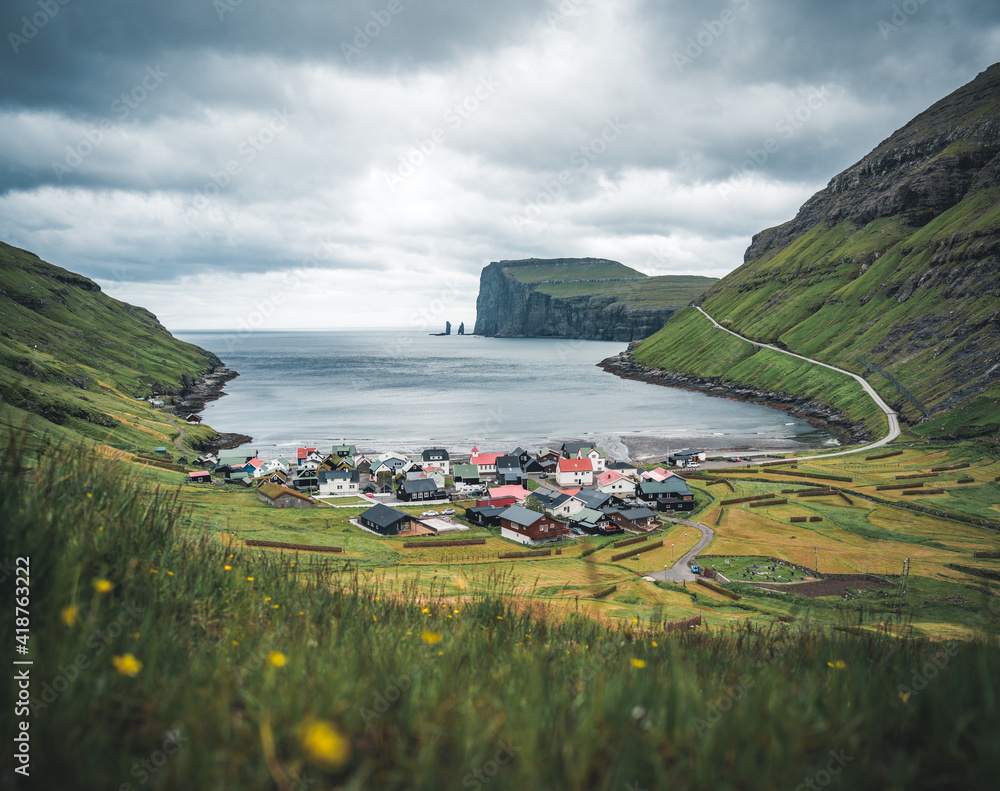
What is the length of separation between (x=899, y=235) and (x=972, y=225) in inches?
1518

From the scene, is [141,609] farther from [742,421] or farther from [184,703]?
[742,421]

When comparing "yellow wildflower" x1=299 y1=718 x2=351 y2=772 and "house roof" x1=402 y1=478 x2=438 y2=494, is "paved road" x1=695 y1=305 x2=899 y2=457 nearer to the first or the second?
"house roof" x1=402 y1=478 x2=438 y2=494

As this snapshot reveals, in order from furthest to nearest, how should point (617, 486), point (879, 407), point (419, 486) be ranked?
point (879, 407), point (617, 486), point (419, 486)

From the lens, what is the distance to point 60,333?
140 m

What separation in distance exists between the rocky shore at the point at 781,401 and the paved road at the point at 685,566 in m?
60.1

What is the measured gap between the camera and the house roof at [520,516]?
53.2m

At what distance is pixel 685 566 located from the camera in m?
44.7

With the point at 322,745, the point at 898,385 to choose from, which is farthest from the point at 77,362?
the point at 898,385

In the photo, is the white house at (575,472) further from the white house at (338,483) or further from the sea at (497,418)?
the white house at (338,483)

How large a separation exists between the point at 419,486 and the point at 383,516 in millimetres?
15338

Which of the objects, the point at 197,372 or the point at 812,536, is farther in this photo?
the point at 197,372

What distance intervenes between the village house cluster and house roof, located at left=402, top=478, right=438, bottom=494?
13cm

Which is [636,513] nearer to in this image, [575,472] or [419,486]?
[575,472]

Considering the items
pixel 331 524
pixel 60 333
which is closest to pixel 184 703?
pixel 331 524
